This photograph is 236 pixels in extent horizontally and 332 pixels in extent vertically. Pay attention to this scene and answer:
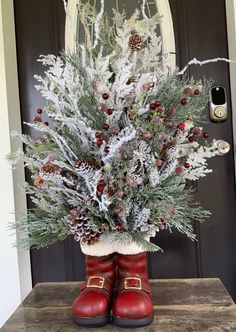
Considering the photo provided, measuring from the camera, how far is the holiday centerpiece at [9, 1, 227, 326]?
0.68m

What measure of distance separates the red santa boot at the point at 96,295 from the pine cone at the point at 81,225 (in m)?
0.08

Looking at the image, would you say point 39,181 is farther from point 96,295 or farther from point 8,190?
point 8,190

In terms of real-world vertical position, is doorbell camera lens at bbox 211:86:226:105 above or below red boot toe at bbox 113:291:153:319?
above

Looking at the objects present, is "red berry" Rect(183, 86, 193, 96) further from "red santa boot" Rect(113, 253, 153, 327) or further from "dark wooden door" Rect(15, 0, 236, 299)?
"dark wooden door" Rect(15, 0, 236, 299)

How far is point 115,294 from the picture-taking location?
0.73 metres

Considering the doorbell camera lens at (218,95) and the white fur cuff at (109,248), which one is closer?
the white fur cuff at (109,248)

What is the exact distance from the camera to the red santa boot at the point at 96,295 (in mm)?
669

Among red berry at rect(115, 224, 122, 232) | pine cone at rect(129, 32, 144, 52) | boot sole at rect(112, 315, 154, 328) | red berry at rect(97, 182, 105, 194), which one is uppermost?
pine cone at rect(129, 32, 144, 52)

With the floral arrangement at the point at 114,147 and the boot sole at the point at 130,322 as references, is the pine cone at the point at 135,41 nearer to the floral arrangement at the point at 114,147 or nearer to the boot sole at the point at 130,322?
the floral arrangement at the point at 114,147

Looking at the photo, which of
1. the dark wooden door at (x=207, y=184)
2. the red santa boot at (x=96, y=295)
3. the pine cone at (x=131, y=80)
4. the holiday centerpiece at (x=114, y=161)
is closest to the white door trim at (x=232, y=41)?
the dark wooden door at (x=207, y=184)

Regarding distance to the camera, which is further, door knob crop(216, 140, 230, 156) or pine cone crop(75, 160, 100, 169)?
door knob crop(216, 140, 230, 156)

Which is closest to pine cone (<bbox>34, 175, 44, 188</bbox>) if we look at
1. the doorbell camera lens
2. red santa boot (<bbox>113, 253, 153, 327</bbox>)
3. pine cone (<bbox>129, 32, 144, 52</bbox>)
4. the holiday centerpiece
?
the holiday centerpiece

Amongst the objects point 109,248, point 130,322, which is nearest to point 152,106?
point 109,248

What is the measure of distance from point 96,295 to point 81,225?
0.14m
